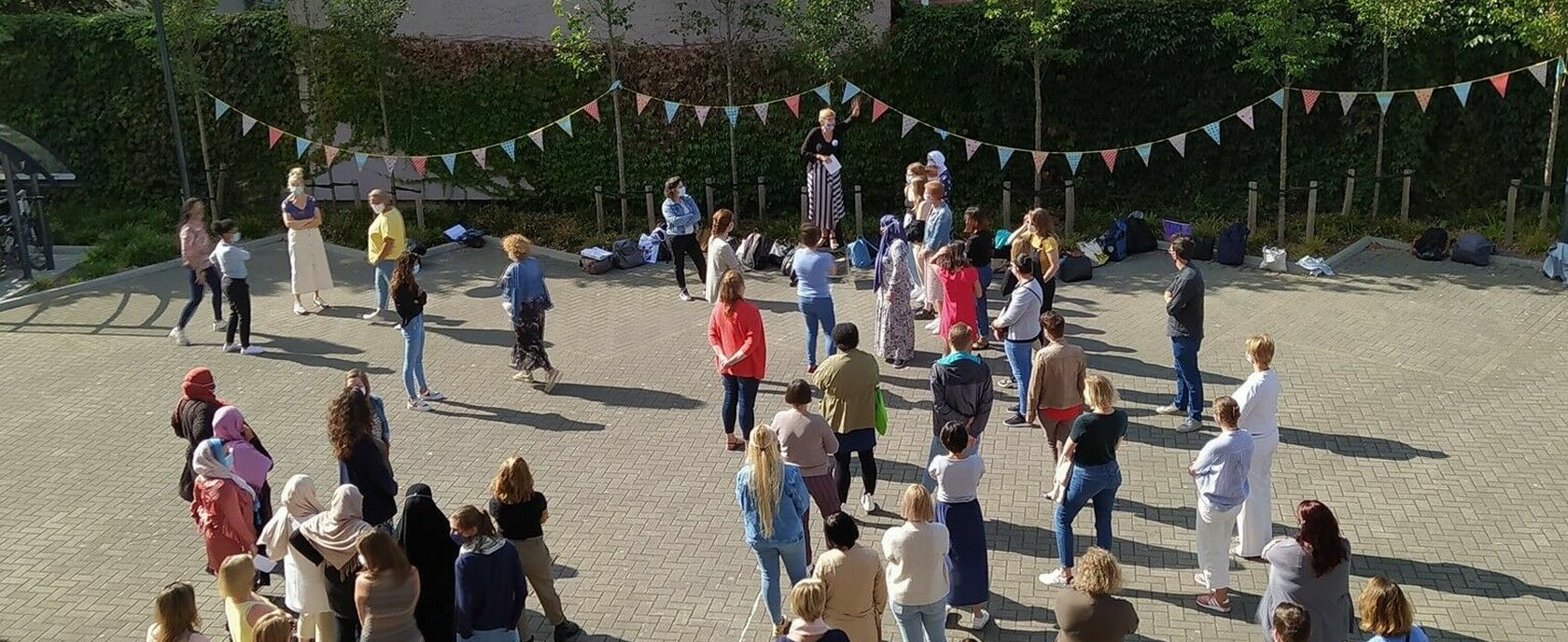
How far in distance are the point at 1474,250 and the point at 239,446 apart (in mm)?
13286

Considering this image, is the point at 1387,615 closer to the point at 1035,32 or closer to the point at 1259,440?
the point at 1259,440

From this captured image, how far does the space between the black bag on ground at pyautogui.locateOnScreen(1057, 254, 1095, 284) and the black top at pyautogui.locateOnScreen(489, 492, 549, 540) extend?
930 cm

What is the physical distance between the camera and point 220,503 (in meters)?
8.20

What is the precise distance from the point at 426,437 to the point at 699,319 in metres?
3.90

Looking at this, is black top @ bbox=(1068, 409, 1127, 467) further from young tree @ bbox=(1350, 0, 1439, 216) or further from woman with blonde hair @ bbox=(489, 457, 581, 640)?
young tree @ bbox=(1350, 0, 1439, 216)

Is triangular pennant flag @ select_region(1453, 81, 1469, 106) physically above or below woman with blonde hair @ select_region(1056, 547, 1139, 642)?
above

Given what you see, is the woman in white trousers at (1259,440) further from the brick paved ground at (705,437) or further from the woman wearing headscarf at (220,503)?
the woman wearing headscarf at (220,503)

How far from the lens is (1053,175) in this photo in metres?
19.0

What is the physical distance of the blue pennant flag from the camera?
18.4m

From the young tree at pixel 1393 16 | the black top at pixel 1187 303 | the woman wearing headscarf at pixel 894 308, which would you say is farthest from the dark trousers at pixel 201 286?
the young tree at pixel 1393 16

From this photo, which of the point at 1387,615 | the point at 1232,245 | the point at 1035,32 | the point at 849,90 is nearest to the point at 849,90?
the point at 849,90

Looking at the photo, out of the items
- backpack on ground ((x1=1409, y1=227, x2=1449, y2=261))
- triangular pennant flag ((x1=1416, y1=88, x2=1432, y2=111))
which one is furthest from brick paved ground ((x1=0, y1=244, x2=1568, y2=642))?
triangular pennant flag ((x1=1416, y1=88, x2=1432, y2=111))

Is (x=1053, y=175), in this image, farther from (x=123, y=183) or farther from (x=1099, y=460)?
(x=123, y=183)

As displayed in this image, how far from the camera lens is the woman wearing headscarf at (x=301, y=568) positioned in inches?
287
